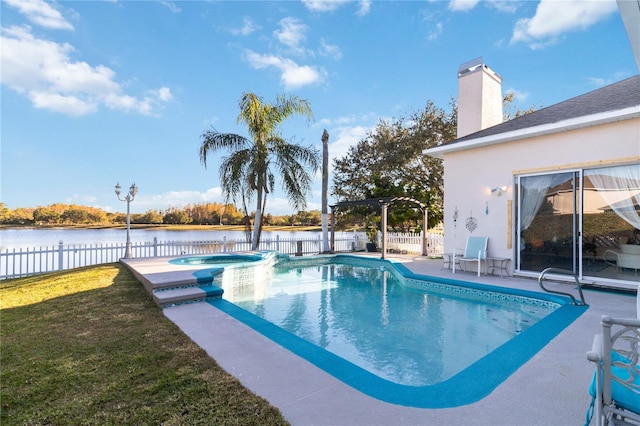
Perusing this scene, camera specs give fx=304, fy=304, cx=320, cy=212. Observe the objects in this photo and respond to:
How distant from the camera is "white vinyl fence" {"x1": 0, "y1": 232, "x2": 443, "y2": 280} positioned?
833 centimetres

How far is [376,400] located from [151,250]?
10817mm

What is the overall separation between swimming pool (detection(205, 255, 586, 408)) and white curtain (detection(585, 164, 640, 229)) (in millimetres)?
2316

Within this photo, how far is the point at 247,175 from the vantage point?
11805 mm

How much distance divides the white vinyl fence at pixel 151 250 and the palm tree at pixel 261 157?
1272 millimetres

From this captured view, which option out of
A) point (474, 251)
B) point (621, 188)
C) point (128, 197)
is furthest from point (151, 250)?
point (621, 188)

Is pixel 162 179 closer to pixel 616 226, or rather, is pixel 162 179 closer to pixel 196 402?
pixel 196 402

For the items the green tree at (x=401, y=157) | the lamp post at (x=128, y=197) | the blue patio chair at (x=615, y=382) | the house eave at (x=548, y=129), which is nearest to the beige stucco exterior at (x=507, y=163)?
the house eave at (x=548, y=129)

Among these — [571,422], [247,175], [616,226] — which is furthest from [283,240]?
[571,422]

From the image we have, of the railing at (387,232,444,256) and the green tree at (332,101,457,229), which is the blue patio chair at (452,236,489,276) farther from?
the green tree at (332,101,457,229)

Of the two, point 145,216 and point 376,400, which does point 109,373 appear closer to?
point 376,400

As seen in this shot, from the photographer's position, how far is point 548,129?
6.72 metres

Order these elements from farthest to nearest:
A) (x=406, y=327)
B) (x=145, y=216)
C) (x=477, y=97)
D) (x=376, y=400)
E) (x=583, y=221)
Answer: (x=145, y=216)
(x=477, y=97)
(x=583, y=221)
(x=406, y=327)
(x=376, y=400)

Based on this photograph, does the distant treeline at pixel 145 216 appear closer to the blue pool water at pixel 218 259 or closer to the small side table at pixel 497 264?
the blue pool water at pixel 218 259

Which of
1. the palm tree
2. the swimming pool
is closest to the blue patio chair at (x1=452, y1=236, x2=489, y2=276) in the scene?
the swimming pool
